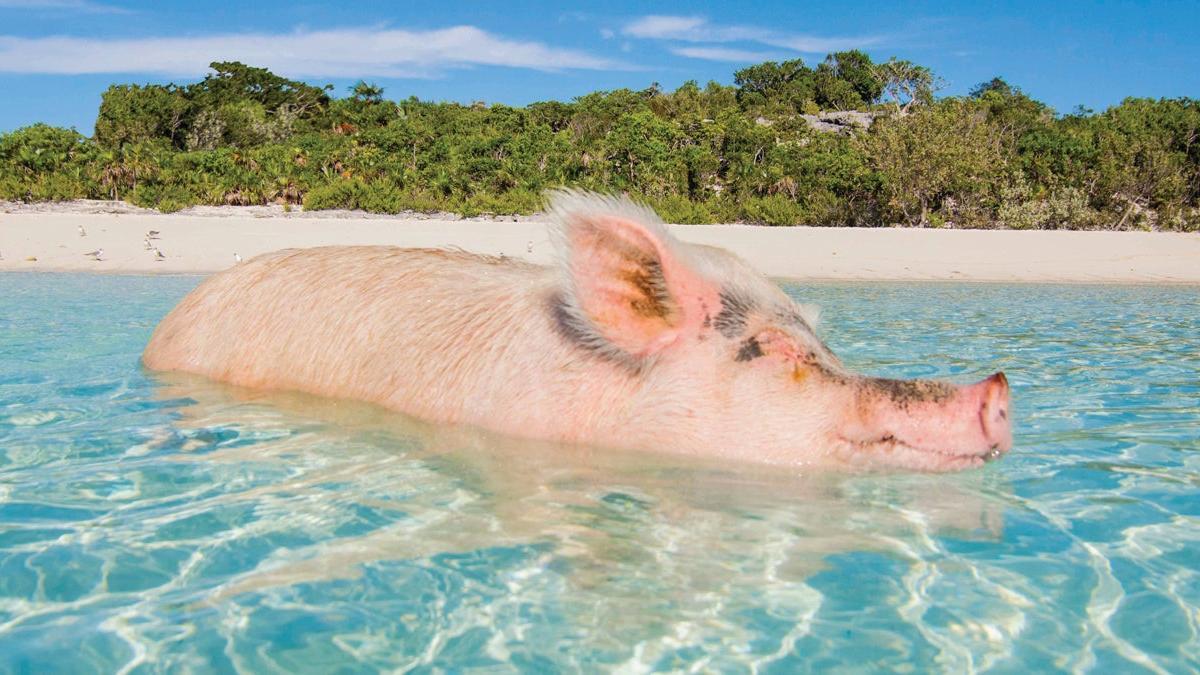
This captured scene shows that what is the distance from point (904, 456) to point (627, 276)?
120 centimetres

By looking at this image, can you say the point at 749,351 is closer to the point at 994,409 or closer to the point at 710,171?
the point at 994,409

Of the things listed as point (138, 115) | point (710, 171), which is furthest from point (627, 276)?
point (138, 115)

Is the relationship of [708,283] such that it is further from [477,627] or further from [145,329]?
[145,329]

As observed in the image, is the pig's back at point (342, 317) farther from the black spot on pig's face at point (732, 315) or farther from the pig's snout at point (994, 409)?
the pig's snout at point (994, 409)

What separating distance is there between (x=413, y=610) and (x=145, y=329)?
674 cm

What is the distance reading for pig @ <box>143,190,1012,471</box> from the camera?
12.5ft

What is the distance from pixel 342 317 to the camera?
5289 millimetres

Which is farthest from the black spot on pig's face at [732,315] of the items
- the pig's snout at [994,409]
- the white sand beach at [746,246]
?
the white sand beach at [746,246]

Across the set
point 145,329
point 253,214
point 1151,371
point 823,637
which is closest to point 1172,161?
point 253,214

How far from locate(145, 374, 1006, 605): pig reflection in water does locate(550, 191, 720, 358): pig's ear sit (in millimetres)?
495

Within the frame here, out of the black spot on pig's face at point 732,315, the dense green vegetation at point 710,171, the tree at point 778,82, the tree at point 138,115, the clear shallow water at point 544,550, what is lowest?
the clear shallow water at point 544,550

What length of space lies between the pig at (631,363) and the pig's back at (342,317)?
0.01 meters

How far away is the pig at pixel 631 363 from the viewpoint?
3.80 metres

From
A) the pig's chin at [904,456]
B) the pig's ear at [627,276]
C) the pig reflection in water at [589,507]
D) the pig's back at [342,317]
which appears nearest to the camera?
the pig reflection in water at [589,507]
